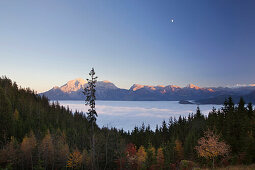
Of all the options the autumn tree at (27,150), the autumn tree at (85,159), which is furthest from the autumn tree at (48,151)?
the autumn tree at (85,159)

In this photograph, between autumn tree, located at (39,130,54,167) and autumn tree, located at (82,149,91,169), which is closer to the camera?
autumn tree, located at (39,130,54,167)

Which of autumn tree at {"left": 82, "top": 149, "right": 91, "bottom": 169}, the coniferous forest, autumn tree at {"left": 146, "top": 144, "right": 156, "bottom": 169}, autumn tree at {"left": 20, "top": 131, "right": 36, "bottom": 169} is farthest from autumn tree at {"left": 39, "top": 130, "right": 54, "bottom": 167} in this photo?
autumn tree at {"left": 146, "top": 144, "right": 156, "bottom": 169}

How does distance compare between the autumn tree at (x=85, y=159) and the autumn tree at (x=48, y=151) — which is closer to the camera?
the autumn tree at (x=48, y=151)

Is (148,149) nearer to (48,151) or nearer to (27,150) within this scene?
(48,151)

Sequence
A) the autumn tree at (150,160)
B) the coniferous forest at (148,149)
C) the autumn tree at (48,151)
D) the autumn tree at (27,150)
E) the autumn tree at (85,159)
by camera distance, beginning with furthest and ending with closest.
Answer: the autumn tree at (85,159)
the autumn tree at (48,151)
the autumn tree at (27,150)
the autumn tree at (150,160)
the coniferous forest at (148,149)

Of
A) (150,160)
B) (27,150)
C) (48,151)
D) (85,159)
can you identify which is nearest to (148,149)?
(150,160)

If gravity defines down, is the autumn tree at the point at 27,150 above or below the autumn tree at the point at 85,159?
above

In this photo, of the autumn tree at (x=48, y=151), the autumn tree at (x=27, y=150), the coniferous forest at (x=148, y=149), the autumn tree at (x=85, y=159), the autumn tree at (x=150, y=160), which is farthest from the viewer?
the autumn tree at (x=85, y=159)

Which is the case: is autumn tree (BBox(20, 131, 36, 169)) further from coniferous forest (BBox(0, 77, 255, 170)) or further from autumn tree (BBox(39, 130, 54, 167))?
autumn tree (BBox(39, 130, 54, 167))

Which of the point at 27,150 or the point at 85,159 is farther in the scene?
the point at 85,159

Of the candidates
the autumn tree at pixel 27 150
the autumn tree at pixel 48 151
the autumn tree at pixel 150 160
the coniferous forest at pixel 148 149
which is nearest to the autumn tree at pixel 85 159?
the coniferous forest at pixel 148 149

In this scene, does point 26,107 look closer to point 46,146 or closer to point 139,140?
point 46,146

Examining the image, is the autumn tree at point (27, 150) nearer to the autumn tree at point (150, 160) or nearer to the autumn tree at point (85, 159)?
the autumn tree at point (85, 159)

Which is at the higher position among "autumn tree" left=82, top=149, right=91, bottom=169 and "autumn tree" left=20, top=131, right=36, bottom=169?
"autumn tree" left=20, top=131, right=36, bottom=169
